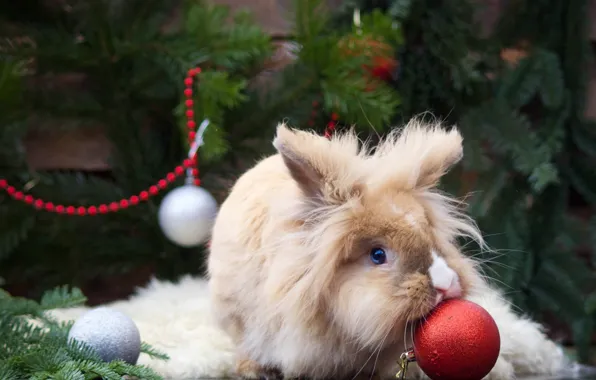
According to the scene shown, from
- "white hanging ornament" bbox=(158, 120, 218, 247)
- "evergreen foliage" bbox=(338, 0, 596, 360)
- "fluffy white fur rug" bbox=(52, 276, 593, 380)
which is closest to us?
"fluffy white fur rug" bbox=(52, 276, 593, 380)

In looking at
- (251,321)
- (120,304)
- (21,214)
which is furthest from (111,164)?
(251,321)

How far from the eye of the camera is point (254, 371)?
86 centimetres

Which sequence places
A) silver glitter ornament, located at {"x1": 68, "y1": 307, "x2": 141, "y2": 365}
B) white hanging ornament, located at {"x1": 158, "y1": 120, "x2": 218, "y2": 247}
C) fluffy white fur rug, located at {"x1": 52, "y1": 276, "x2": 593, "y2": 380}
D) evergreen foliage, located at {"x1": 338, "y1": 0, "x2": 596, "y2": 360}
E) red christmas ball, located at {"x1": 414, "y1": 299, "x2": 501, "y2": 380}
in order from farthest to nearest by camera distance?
evergreen foliage, located at {"x1": 338, "y1": 0, "x2": 596, "y2": 360}
white hanging ornament, located at {"x1": 158, "y1": 120, "x2": 218, "y2": 247}
fluffy white fur rug, located at {"x1": 52, "y1": 276, "x2": 593, "y2": 380}
silver glitter ornament, located at {"x1": 68, "y1": 307, "x2": 141, "y2": 365}
red christmas ball, located at {"x1": 414, "y1": 299, "x2": 501, "y2": 380}

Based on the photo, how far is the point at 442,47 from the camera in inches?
50.8

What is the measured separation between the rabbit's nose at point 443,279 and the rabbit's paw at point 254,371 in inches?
11.1

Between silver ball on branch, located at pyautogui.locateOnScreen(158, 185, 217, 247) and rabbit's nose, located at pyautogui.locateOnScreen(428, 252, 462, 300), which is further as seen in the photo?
silver ball on branch, located at pyautogui.locateOnScreen(158, 185, 217, 247)

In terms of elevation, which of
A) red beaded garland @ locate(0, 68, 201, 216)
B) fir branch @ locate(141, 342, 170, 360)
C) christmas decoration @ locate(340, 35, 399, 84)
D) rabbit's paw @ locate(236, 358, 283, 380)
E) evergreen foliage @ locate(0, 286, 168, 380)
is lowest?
rabbit's paw @ locate(236, 358, 283, 380)

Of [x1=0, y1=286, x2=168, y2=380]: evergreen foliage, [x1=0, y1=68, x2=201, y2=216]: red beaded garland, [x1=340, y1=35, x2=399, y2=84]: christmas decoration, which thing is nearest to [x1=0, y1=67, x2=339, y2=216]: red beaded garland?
[x1=0, y1=68, x2=201, y2=216]: red beaded garland

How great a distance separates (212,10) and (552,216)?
86 cm

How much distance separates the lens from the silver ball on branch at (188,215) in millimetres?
1182

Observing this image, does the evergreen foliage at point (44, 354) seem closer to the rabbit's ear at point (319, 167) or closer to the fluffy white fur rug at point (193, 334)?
the fluffy white fur rug at point (193, 334)

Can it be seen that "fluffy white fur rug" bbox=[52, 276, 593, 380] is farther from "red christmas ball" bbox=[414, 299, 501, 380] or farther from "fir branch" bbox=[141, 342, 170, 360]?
"red christmas ball" bbox=[414, 299, 501, 380]

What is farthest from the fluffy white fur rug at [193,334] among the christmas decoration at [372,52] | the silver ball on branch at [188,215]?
the christmas decoration at [372,52]

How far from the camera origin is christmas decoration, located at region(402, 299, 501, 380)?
650 millimetres
